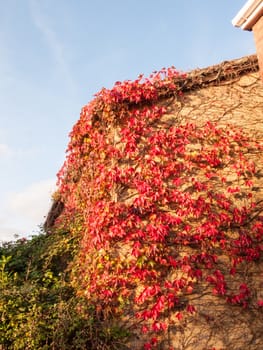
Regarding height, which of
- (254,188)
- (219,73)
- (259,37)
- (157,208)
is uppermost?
(219,73)

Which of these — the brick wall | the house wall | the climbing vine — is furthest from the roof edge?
the brick wall

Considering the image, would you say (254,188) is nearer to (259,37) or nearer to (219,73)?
(219,73)

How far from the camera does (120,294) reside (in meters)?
6.01

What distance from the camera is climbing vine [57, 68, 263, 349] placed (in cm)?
606

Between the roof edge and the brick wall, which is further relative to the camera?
the roof edge

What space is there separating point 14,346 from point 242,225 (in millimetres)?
4133

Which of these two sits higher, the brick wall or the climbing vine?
the brick wall

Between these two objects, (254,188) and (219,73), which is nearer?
(254,188)

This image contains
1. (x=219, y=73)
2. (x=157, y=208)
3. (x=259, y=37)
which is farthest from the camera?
(x=219, y=73)

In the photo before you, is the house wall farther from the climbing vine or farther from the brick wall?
the brick wall

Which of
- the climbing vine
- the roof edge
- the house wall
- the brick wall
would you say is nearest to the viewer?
the brick wall

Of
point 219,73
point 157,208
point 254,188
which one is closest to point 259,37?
point 219,73

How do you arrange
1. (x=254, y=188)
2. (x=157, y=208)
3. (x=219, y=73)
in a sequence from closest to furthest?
(x=157, y=208) < (x=254, y=188) < (x=219, y=73)

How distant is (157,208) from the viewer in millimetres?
6582
